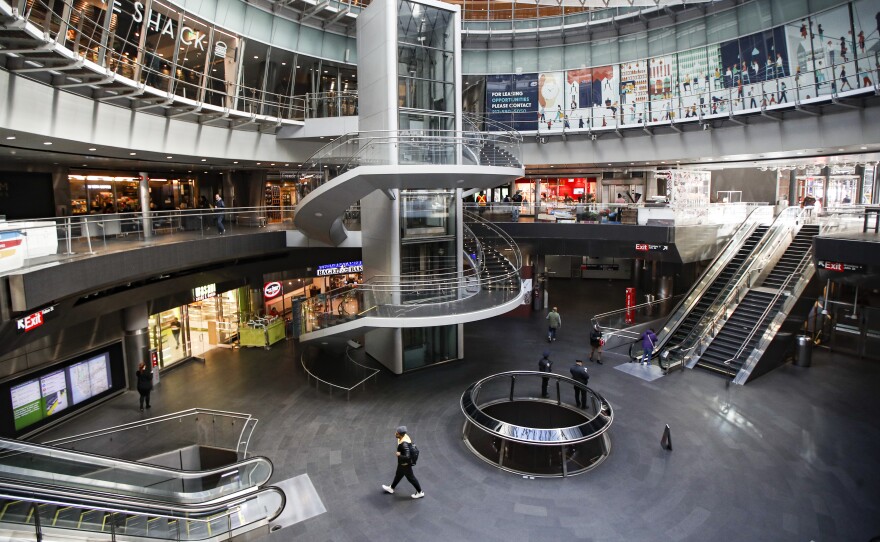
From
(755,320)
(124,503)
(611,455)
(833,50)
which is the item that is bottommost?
(611,455)

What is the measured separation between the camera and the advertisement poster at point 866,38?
16.7 m

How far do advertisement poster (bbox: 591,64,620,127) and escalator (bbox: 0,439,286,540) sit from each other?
→ 22.7 meters

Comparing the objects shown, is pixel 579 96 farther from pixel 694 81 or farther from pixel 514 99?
pixel 694 81

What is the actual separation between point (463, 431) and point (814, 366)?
13182 mm

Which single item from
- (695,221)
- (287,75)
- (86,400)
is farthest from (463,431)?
(287,75)

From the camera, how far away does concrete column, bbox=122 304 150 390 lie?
16.1m

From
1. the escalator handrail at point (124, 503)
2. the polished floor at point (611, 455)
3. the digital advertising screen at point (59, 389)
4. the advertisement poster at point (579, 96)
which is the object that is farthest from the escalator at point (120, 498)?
the advertisement poster at point (579, 96)

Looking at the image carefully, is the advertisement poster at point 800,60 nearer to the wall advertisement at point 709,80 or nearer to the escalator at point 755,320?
the wall advertisement at point 709,80

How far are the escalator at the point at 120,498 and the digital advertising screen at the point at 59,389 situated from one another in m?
5.80

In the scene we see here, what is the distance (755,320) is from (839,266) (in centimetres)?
477

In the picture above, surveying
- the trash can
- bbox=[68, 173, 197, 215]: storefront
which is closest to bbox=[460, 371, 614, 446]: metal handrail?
the trash can

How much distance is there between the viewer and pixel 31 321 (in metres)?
8.98

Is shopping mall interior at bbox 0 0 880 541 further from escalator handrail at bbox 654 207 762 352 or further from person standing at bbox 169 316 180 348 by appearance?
escalator handrail at bbox 654 207 762 352

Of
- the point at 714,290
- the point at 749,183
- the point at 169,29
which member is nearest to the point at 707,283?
the point at 714,290
